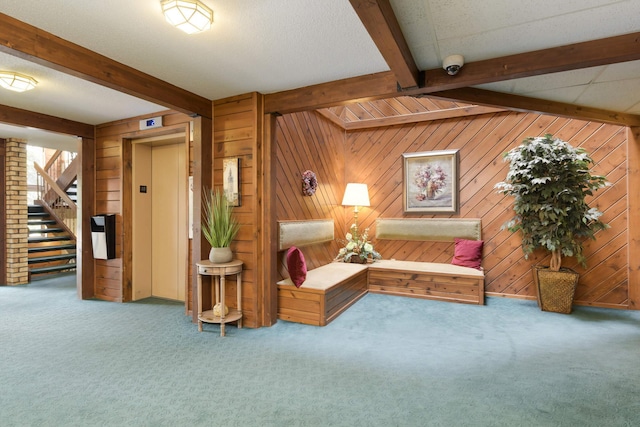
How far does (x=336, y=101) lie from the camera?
9.74 ft

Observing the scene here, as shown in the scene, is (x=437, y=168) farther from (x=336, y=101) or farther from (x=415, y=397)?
(x=415, y=397)

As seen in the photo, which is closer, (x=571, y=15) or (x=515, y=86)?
(x=571, y=15)

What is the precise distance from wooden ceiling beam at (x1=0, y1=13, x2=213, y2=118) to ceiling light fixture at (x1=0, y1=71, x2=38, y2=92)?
86 cm

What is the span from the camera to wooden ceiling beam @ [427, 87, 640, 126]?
9.53 feet

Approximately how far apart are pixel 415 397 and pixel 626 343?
2.23 m

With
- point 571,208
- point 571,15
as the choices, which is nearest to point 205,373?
point 571,15

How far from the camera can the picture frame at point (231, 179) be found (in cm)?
331

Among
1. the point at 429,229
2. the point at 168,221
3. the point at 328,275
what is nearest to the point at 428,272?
the point at 429,229

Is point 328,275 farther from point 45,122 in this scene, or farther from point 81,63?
point 45,122

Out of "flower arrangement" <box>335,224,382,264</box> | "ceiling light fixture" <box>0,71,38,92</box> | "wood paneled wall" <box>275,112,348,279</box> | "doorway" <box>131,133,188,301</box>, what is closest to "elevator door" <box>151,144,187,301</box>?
"doorway" <box>131,133,188,301</box>

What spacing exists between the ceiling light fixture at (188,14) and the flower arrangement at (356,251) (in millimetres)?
3559

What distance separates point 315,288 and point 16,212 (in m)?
5.35

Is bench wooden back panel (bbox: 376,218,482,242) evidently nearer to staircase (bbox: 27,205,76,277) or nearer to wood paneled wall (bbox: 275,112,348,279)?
wood paneled wall (bbox: 275,112,348,279)

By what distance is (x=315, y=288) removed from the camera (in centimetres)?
335
